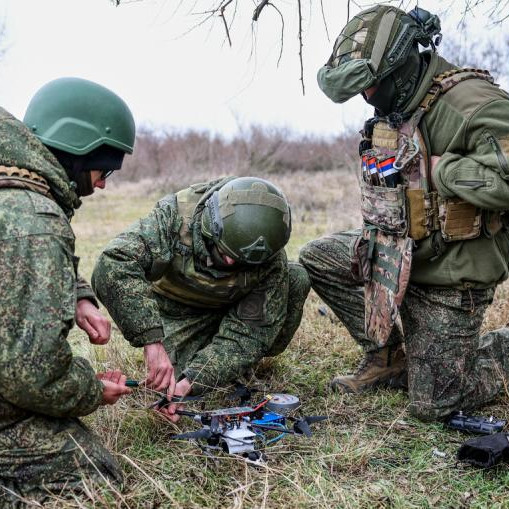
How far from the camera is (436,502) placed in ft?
9.71

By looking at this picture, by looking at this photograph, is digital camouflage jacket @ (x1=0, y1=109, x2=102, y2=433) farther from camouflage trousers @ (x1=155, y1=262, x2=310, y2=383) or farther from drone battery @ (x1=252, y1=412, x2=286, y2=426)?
camouflage trousers @ (x1=155, y1=262, x2=310, y2=383)

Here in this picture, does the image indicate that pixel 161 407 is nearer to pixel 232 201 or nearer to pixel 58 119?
pixel 232 201

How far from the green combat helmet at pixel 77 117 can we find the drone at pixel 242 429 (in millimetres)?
1373

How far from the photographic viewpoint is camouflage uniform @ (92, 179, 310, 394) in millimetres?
3514

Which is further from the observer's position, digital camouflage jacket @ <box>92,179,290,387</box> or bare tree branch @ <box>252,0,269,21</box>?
digital camouflage jacket @ <box>92,179,290,387</box>

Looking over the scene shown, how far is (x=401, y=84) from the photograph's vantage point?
12.4ft

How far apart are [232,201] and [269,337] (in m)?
0.89

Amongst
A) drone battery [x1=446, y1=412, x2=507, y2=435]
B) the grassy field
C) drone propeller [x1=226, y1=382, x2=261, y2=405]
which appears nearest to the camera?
the grassy field

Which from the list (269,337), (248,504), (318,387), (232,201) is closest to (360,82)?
(232,201)

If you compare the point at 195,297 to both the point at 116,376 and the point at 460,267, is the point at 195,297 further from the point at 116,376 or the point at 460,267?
the point at 460,267

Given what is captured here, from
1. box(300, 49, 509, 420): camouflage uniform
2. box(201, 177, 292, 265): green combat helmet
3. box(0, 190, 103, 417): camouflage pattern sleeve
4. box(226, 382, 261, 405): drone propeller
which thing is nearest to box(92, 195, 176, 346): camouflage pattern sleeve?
box(201, 177, 292, 265): green combat helmet

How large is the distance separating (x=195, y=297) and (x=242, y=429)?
1142 mm

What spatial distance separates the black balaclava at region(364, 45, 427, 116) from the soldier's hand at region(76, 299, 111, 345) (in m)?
2.02

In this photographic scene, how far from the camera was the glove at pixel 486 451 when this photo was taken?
312 cm
